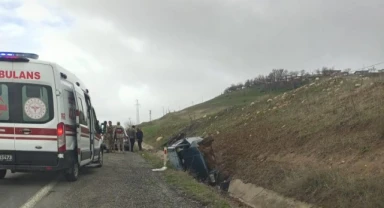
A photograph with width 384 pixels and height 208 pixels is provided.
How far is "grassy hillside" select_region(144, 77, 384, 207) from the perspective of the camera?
32.9 ft

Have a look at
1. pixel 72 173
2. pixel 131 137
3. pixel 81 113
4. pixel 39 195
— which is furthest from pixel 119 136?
pixel 39 195

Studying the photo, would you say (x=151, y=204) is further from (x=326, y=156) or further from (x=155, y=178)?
(x=326, y=156)

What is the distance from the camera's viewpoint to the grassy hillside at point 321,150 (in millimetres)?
10016

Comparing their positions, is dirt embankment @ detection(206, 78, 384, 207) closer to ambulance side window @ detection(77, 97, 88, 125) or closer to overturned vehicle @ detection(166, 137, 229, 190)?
overturned vehicle @ detection(166, 137, 229, 190)

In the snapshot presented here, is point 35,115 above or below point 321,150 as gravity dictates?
above

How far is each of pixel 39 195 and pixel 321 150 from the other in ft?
26.4

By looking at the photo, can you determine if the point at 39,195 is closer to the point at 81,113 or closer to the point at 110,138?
the point at 81,113

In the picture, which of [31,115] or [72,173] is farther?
[72,173]

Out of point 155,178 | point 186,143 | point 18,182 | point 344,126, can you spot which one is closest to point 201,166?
point 186,143

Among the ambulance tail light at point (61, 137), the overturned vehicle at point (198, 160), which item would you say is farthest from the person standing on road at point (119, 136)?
the ambulance tail light at point (61, 137)

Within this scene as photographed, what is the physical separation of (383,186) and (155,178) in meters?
5.85

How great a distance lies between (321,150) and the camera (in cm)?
1337

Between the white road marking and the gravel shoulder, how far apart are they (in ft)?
0.30

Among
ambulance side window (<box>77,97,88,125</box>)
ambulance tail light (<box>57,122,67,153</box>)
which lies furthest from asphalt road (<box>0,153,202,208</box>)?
ambulance side window (<box>77,97,88,125</box>)
